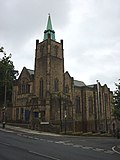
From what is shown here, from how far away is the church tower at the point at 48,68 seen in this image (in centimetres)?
5003

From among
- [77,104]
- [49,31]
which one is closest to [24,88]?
[77,104]

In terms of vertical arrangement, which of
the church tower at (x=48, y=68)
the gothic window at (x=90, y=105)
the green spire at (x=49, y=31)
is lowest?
the gothic window at (x=90, y=105)

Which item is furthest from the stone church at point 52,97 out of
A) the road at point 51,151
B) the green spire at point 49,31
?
the road at point 51,151

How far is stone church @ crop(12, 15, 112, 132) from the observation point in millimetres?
47250

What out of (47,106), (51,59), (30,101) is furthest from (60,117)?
(51,59)

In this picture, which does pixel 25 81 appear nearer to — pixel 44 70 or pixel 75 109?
pixel 44 70

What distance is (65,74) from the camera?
56.3m

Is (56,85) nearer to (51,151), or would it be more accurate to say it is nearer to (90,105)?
(90,105)

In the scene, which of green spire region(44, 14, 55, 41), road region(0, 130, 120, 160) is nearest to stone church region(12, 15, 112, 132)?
green spire region(44, 14, 55, 41)

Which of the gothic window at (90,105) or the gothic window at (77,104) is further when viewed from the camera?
the gothic window at (90,105)

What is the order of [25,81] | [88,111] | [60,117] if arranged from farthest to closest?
1. [88,111]
2. [25,81]
3. [60,117]

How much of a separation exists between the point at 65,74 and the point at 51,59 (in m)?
6.31

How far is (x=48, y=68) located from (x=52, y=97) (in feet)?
21.4

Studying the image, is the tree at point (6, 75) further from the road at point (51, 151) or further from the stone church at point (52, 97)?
the road at point (51, 151)
